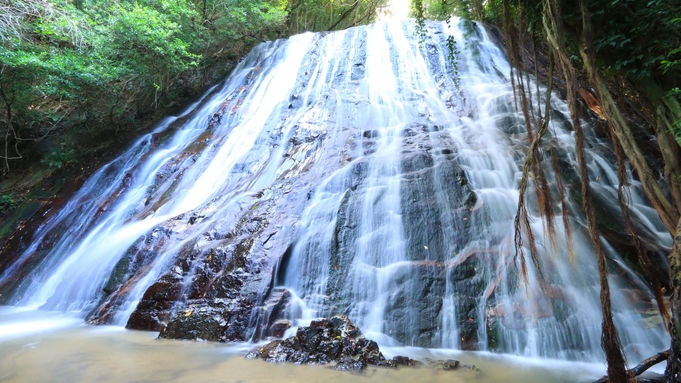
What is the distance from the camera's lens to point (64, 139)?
12.0 meters

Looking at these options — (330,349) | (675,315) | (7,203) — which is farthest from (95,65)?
(675,315)

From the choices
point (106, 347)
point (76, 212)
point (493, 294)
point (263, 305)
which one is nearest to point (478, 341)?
point (493, 294)

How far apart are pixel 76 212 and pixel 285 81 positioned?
731cm

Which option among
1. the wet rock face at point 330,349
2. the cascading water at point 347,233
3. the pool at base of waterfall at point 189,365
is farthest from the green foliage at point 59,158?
the wet rock face at point 330,349

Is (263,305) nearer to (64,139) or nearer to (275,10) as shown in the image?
(64,139)

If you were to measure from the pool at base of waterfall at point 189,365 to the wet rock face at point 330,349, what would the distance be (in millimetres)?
124

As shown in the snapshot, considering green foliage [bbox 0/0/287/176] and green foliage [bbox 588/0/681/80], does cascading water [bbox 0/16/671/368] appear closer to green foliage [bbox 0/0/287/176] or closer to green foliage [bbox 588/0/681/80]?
green foliage [bbox 588/0/681/80]

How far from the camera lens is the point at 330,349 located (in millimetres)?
4180

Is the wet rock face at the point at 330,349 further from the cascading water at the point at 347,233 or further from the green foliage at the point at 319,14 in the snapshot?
the green foliage at the point at 319,14

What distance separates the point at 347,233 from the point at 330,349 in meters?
2.50

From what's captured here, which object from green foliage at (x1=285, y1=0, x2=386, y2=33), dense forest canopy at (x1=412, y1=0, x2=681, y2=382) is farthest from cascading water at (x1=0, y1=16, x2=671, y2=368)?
green foliage at (x1=285, y1=0, x2=386, y2=33)

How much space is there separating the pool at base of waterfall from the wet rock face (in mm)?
124

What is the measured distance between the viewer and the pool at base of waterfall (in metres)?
3.69

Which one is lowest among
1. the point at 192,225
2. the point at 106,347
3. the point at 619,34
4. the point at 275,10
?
the point at 106,347
